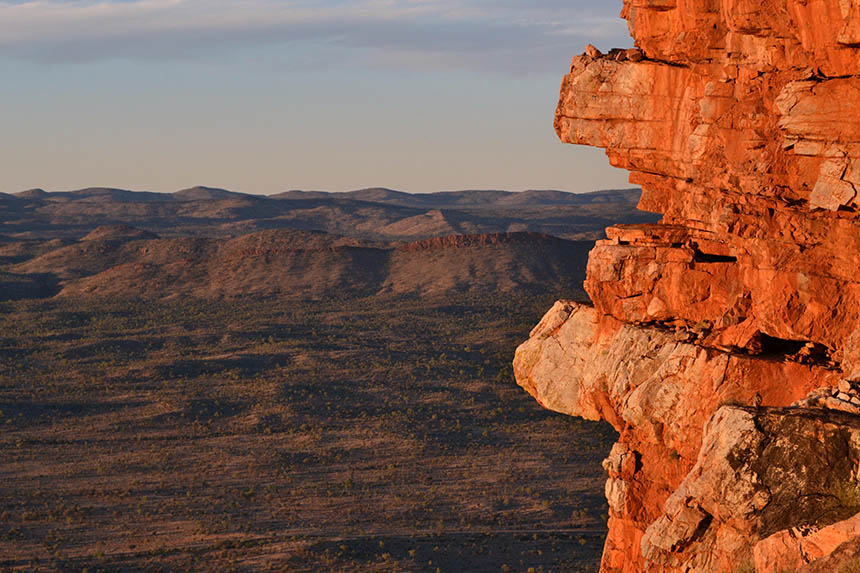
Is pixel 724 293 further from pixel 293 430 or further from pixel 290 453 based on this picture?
pixel 293 430

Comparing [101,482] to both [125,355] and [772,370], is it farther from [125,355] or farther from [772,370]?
[772,370]

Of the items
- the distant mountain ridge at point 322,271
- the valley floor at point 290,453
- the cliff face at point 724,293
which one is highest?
the cliff face at point 724,293

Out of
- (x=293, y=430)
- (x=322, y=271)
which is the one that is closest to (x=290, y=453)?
(x=293, y=430)

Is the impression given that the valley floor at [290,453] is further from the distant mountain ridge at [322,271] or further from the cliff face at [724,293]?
the cliff face at [724,293]

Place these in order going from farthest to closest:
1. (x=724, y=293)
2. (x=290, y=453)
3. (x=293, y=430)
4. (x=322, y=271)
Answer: (x=322, y=271) < (x=293, y=430) < (x=290, y=453) < (x=724, y=293)

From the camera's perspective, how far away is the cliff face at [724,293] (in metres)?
14.3

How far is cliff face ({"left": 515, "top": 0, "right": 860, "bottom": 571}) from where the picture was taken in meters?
14.3

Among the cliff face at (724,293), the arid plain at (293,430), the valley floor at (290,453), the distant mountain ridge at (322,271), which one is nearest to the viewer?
the cliff face at (724,293)

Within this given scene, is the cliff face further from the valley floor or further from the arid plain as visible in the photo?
the arid plain

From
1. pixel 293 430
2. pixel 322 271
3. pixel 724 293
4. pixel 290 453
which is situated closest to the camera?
pixel 724 293

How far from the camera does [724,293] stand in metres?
18.5

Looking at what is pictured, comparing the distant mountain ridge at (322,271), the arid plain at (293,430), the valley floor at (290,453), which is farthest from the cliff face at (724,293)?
the distant mountain ridge at (322,271)

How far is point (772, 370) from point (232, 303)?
110047 millimetres

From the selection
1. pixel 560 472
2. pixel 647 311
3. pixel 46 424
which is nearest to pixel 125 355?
pixel 46 424
